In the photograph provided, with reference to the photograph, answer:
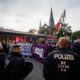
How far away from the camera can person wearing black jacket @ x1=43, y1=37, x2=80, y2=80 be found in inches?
86.5

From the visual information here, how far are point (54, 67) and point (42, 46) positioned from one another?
5.57 meters

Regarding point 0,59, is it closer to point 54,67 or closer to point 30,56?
point 54,67

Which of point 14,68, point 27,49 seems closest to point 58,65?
point 14,68

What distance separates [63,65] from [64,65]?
21 millimetres

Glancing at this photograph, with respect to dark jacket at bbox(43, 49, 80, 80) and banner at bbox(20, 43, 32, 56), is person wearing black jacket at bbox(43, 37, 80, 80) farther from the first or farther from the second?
banner at bbox(20, 43, 32, 56)

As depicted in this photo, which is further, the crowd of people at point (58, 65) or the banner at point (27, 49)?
the banner at point (27, 49)

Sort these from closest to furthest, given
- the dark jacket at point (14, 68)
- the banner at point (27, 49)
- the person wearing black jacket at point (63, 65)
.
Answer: the person wearing black jacket at point (63, 65) < the dark jacket at point (14, 68) < the banner at point (27, 49)

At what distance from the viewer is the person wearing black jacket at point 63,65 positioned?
2.20 metres

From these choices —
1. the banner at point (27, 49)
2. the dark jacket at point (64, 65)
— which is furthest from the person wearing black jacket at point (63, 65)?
the banner at point (27, 49)

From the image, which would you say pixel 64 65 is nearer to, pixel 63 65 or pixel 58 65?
pixel 63 65

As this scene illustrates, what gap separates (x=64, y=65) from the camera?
2.24 metres

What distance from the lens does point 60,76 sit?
225 cm

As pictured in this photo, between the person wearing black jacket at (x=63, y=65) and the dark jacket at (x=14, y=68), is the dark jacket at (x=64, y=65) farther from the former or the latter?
the dark jacket at (x=14, y=68)

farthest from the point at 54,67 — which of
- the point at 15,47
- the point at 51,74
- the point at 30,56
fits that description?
the point at 30,56
